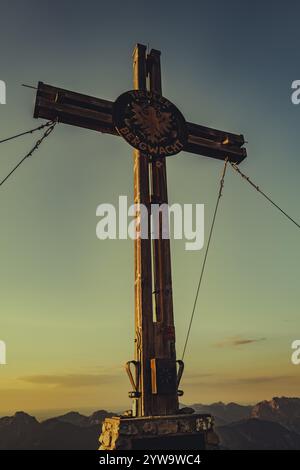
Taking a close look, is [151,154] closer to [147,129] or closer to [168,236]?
[147,129]

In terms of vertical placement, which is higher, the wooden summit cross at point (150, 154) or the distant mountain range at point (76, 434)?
the wooden summit cross at point (150, 154)

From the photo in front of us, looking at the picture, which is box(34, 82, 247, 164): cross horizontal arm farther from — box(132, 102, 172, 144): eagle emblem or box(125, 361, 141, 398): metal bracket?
box(125, 361, 141, 398): metal bracket

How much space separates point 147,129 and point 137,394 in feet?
17.1

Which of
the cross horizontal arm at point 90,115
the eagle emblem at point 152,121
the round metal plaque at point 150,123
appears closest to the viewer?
the cross horizontal arm at point 90,115

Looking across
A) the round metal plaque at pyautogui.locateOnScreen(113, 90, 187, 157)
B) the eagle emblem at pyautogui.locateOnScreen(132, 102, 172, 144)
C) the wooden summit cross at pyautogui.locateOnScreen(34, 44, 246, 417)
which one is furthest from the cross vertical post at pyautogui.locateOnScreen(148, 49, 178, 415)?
the eagle emblem at pyautogui.locateOnScreen(132, 102, 172, 144)

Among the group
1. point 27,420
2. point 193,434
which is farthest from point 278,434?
point 193,434

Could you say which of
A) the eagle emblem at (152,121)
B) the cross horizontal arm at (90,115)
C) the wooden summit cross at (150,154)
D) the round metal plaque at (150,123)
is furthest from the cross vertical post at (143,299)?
the cross horizontal arm at (90,115)

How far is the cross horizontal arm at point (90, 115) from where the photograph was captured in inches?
283

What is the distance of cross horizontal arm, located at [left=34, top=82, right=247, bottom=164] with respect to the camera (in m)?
7.18

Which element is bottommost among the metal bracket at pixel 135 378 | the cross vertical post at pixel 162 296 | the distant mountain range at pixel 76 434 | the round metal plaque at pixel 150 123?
the distant mountain range at pixel 76 434

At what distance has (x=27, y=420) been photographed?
74.7 metres

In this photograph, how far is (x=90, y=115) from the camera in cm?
752

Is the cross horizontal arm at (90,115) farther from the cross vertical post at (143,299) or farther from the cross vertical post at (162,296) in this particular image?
the cross vertical post at (162,296)
